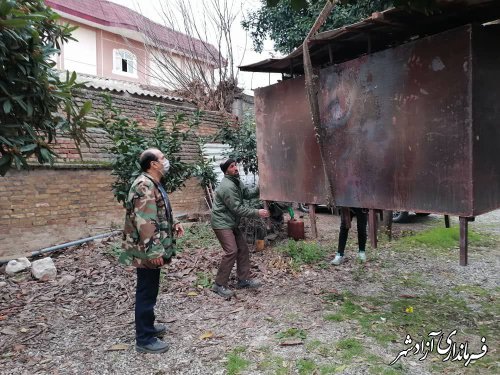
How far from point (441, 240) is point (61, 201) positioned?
6.93 meters

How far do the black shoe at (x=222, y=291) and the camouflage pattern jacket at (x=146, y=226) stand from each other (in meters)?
1.49

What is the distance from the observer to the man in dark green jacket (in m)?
4.71

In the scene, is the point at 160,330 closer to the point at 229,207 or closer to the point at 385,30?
the point at 229,207

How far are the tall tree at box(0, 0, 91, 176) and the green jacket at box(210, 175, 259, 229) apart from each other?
1945mm

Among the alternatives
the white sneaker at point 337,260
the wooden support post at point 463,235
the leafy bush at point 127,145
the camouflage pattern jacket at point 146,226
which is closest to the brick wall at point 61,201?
the leafy bush at point 127,145

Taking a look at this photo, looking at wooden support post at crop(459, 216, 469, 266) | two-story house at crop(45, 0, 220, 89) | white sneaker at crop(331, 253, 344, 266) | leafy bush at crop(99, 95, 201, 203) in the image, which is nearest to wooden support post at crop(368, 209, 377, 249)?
wooden support post at crop(459, 216, 469, 266)

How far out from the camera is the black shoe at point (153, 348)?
340cm

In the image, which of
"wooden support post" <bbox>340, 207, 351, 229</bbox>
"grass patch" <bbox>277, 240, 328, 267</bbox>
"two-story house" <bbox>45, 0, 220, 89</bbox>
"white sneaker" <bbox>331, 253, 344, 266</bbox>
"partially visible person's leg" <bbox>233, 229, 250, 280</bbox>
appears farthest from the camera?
"two-story house" <bbox>45, 0, 220, 89</bbox>

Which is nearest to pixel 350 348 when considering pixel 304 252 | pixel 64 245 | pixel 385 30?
pixel 385 30

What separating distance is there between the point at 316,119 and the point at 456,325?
2.42 metres

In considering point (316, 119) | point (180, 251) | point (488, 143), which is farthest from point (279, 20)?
point (488, 143)

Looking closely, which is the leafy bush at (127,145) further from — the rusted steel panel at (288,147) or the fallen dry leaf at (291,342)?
the fallen dry leaf at (291,342)

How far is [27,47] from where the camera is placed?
284cm

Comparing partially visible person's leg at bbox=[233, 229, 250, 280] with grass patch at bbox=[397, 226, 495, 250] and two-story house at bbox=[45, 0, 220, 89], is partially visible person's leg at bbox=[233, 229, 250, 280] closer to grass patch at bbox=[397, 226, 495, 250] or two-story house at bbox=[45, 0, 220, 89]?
grass patch at bbox=[397, 226, 495, 250]
